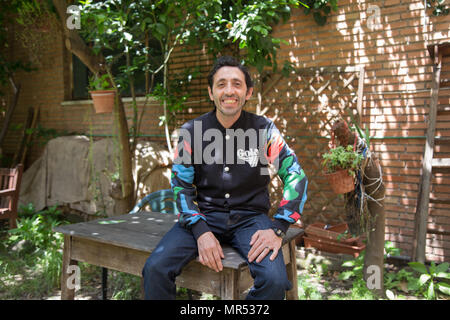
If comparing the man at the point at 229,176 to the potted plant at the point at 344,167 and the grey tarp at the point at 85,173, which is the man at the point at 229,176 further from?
the grey tarp at the point at 85,173

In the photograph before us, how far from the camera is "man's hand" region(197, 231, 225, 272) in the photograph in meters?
1.84

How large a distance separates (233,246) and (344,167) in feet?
4.38

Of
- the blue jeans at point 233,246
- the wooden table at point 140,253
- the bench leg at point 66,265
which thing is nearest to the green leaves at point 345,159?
the wooden table at point 140,253

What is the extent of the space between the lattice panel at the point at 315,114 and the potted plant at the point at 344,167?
1.41 m

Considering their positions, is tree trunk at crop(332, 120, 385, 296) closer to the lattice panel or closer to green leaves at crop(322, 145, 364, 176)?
green leaves at crop(322, 145, 364, 176)

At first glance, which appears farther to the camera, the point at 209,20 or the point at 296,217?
the point at 209,20

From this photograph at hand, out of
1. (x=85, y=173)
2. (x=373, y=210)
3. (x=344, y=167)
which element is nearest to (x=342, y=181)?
(x=344, y=167)

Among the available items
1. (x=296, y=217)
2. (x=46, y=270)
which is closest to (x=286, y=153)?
(x=296, y=217)

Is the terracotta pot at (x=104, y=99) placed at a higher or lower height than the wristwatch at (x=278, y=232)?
higher

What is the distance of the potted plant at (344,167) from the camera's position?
293 cm

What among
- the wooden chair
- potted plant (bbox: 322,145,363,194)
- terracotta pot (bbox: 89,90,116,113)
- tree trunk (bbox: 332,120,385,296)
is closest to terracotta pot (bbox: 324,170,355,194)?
potted plant (bbox: 322,145,363,194)

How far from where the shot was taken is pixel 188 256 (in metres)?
1.95
